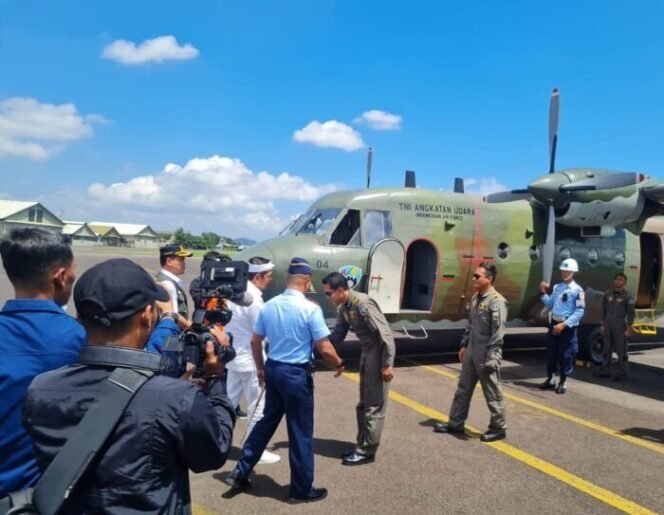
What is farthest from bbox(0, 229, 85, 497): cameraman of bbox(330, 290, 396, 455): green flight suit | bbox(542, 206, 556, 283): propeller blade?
bbox(542, 206, 556, 283): propeller blade

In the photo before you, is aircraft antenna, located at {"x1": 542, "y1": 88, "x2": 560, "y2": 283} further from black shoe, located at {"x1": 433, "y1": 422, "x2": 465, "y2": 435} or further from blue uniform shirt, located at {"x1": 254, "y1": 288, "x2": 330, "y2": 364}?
blue uniform shirt, located at {"x1": 254, "y1": 288, "x2": 330, "y2": 364}

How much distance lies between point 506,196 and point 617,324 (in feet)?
10.9

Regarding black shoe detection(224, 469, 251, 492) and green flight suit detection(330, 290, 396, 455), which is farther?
green flight suit detection(330, 290, 396, 455)

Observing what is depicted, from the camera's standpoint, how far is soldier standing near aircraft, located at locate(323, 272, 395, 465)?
474 centimetres

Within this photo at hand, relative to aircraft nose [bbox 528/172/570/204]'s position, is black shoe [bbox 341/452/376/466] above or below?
below

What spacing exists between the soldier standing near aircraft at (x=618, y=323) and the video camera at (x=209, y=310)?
7893 mm

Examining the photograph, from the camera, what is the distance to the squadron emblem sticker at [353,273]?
8.61 m

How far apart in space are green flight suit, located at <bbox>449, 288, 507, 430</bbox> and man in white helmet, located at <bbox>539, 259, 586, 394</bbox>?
2571mm

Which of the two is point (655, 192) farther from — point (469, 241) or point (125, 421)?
point (125, 421)

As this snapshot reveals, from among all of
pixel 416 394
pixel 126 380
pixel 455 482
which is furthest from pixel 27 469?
pixel 416 394

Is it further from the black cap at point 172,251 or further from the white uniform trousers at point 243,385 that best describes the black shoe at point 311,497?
the black cap at point 172,251

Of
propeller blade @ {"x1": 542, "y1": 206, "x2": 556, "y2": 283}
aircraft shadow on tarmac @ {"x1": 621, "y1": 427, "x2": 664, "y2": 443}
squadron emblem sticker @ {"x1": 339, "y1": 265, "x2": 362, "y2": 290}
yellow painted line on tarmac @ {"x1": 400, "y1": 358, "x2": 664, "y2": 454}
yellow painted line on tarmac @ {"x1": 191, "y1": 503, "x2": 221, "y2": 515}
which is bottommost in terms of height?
yellow painted line on tarmac @ {"x1": 191, "y1": 503, "x2": 221, "y2": 515}

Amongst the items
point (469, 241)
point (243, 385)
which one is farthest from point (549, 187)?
point (243, 385)

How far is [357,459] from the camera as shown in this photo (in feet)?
15.5
